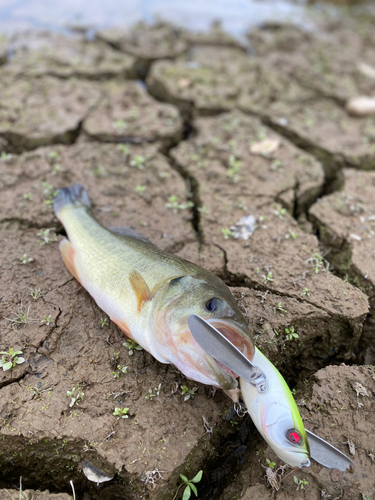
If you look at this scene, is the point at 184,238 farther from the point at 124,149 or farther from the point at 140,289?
the point at 124,149

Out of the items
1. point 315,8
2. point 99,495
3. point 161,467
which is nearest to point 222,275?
point 161,467

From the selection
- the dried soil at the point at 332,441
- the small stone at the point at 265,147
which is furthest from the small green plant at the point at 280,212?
the dried soil at the point at 332,441

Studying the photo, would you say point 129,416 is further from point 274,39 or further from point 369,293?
point 274,39

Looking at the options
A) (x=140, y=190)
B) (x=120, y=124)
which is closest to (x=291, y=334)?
(x=140, y=190)

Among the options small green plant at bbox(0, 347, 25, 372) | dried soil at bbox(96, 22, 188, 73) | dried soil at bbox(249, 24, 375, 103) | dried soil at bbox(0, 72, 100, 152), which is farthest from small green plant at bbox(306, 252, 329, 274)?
dried soil at bbox(96, 22, 188, 73)

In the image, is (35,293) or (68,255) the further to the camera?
(68,255)

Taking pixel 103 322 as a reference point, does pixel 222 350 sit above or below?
above

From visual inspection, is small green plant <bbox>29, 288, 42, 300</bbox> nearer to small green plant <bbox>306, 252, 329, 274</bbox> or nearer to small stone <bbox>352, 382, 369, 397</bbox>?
small green plant <bbox>306, 252, 329, 274</bbox>
